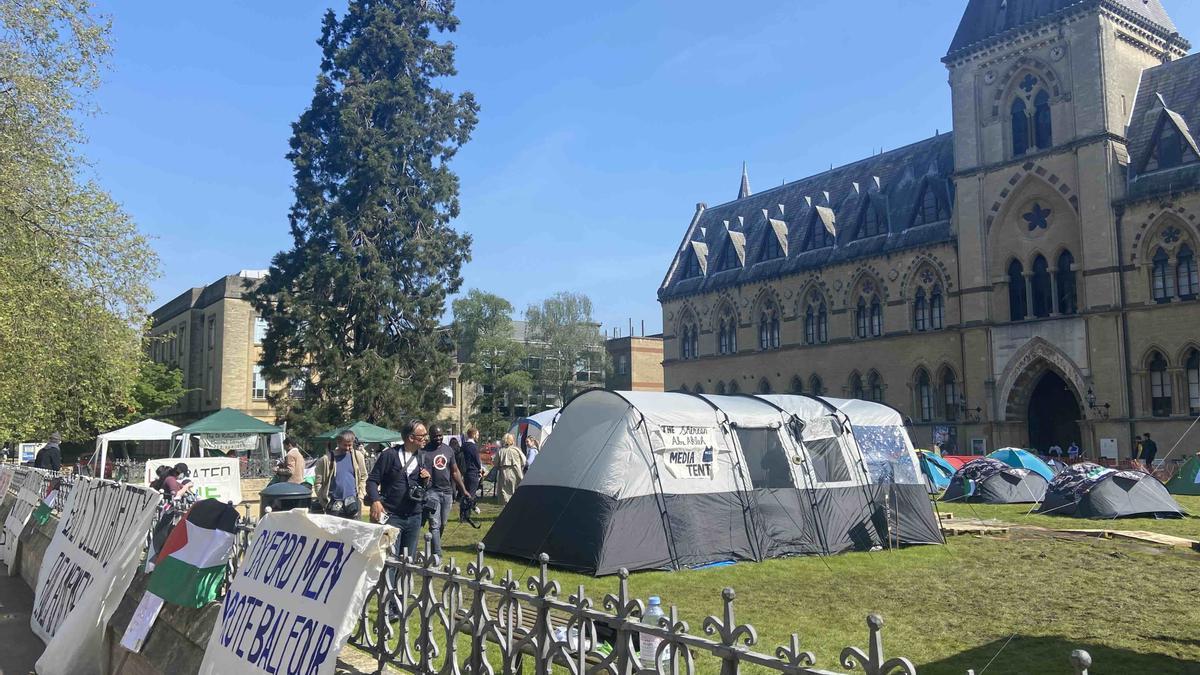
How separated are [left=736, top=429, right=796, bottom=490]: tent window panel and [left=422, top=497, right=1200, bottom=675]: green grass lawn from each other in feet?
3.99

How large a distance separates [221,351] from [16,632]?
45.8m

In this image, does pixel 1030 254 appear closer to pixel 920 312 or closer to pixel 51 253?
pixel 920 312

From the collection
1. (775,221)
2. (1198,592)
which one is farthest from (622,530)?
(775,221)

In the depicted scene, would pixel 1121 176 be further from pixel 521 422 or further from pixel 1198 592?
pixel 1198 592

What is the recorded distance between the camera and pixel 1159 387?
30094 millimetres

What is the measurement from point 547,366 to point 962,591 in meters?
51.0

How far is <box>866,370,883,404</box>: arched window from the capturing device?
40250mm

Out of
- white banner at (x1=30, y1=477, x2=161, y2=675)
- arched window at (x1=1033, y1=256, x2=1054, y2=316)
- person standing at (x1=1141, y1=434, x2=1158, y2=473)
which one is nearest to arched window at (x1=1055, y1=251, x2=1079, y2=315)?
arched window at (x1=1033, y1=256, x2=1054, y2=316)

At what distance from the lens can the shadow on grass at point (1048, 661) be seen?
23.2 ft

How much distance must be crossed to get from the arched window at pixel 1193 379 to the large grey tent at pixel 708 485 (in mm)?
20075

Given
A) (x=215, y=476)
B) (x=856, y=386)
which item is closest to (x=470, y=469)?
(x=215, y=476)

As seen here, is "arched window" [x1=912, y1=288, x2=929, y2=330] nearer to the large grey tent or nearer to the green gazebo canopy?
the green gazebo canopy

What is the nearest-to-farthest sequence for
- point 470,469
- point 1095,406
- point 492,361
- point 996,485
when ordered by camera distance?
1. point 470,469
2. point 996,485
3. point 1095,406
4. point 492,361

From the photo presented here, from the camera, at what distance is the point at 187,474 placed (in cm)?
1677
